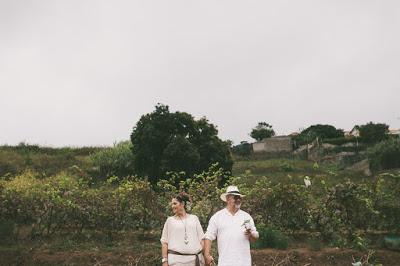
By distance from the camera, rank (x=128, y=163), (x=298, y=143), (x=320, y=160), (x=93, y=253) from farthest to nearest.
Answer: (x=298, y=143) < (x=320, y=160) < (x=128, y=163) < (x=93, y=253)

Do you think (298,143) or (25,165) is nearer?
(25,165)

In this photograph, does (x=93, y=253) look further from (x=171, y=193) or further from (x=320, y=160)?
(x=320, y=160)

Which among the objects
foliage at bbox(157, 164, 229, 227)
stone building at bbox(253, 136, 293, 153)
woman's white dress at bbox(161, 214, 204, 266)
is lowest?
woman's white dress at bbox(161, 214, 204, 266)

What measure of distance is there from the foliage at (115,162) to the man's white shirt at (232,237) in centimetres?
1910

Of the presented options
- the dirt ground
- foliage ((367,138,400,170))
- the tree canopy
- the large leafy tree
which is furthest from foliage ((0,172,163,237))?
the tree canopy

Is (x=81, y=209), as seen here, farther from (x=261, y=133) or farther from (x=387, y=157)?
(x=261, y=133)

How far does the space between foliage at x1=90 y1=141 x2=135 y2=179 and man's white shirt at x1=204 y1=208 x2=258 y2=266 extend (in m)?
19.1

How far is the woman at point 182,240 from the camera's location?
565 cm

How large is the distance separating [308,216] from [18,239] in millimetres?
6464

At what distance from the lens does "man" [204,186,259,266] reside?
206 inches

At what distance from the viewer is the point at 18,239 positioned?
35.5 ft

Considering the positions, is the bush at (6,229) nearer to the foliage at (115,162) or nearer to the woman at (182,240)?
the woman at (182,240)

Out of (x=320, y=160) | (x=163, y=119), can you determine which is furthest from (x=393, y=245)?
(x=320, y=160)

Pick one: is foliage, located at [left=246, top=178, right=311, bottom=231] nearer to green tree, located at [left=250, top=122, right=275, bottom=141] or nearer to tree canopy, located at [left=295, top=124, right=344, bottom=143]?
tree canopy, located at [left=295, top=124, right=344, bottom=143]
